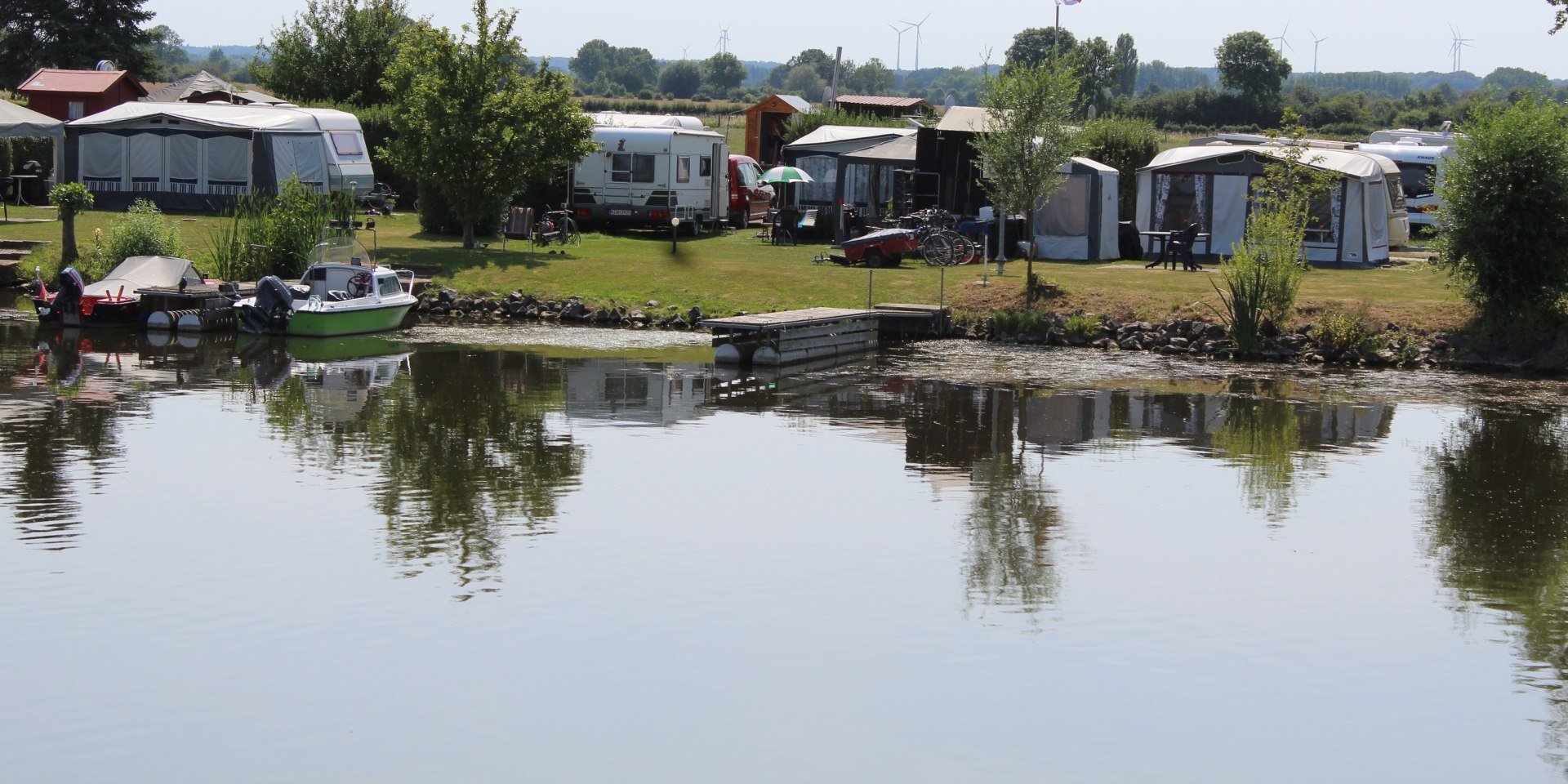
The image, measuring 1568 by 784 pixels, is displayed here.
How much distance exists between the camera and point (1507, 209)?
2505 cm

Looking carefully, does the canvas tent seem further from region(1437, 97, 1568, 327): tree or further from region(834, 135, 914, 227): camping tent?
region(1437, 97, 1568, 327): tree

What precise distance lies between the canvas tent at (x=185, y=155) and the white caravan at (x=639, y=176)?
17.7 ft

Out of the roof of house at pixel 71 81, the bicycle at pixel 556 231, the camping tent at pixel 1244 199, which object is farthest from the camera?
the roof of house at pixel 71 81

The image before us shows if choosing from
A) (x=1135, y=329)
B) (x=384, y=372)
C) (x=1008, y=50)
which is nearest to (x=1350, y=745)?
(x=384, y=372)

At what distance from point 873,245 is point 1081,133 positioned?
15.6 feet

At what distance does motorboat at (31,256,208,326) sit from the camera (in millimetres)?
25906

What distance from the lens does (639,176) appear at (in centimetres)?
3578

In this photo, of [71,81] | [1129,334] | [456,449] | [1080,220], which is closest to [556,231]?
[1080,220]

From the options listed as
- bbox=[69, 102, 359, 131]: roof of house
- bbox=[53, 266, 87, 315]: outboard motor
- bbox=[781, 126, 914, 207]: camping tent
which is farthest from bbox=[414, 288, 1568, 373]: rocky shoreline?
bbox=[781, 126, 914, 207]: camping tent

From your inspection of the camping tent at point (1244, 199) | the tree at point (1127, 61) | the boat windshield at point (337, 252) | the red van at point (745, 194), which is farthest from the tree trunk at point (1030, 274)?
the tree at point (1127, 61)

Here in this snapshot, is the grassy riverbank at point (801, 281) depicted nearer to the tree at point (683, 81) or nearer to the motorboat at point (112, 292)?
the motorboat at point (112, 292)

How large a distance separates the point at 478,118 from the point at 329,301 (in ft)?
21.5

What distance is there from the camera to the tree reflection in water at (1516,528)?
36.1 feet

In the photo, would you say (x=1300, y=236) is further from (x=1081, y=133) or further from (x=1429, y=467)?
(x=1429, y=467)
